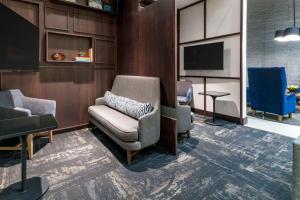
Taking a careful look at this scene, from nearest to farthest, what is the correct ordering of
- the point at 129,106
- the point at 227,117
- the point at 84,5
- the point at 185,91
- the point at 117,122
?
1. the point at 117,122
2. the point at 129,106
3. the point at 84,5
4. the point at 227,117
5. the point at 185,91

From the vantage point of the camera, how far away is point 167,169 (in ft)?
7.70

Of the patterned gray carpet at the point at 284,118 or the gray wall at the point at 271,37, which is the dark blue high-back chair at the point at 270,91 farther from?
the gray wall at the point at 271,37

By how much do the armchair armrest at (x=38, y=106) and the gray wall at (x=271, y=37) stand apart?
21.9 ft

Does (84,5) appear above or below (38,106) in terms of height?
above

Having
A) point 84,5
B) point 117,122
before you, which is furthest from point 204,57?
point 117,122

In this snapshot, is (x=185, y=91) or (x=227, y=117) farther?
(x=185, y=91)

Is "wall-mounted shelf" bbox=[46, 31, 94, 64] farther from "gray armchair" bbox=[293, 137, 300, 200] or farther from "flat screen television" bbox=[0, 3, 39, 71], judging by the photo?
"gray armchair" bbox=[293, 137, 300, 200]

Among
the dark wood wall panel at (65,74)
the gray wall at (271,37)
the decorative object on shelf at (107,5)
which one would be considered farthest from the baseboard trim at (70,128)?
the gray wall at (271,37)

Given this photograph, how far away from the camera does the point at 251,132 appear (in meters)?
3.67

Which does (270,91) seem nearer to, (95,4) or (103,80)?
(103,80)

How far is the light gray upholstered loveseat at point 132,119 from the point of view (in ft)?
8.07

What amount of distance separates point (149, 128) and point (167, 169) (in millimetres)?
559

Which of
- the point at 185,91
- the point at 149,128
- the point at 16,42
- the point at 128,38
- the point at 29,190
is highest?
the point at 128,38

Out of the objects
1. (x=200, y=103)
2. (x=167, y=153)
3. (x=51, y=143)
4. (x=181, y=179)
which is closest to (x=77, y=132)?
(x=51, y=143)
